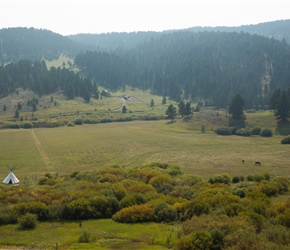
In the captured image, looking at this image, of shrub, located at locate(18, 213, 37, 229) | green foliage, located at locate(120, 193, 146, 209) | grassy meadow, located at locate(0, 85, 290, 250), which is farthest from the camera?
green foliage, located at locate(120, 193, 146, 209)

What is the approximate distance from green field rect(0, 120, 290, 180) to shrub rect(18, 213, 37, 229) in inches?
1226

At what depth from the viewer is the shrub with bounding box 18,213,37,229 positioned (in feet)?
88.4

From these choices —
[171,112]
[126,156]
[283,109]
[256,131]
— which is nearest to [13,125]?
[171,112]

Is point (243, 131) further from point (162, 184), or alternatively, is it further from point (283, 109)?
point (162, 184)

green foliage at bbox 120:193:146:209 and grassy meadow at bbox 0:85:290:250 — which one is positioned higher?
green foliage at bbox 120:193:146:209

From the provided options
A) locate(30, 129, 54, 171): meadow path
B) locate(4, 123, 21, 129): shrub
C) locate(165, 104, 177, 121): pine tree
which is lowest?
locate(30, 129, 54, 171): meadow path

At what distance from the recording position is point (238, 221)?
23531 millimetres

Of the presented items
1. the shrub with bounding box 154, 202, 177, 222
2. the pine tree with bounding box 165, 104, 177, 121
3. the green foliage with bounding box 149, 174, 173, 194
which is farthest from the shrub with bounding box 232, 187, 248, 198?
the pine tree with bounding box 165, 104, 177, 121

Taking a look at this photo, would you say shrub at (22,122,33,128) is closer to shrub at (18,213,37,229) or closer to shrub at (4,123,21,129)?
shrub at (4,123,21,129)

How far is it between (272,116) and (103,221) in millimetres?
108850

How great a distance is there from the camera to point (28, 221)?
27.0 metres

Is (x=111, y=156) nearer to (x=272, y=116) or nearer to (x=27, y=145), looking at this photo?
(x=27, y=145)

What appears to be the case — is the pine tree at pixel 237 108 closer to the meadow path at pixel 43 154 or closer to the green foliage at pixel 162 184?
the meadow path at pixel 43 154

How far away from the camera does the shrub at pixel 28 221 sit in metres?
27.0
